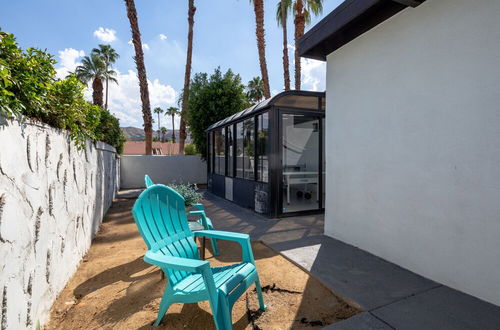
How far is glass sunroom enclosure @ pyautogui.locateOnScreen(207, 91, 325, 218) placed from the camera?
17.0 feet

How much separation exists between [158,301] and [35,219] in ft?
3.92

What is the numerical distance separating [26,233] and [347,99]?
3749 mm

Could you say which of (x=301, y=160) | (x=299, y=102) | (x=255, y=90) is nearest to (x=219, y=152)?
(x=301, y=160)

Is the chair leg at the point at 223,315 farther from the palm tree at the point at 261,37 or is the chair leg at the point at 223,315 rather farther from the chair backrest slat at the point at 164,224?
the palm tree at the point at 261,37

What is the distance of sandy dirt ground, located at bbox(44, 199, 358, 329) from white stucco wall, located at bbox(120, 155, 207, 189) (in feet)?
28.1

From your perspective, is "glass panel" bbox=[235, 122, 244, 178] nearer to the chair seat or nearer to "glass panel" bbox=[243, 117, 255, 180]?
"glass panel" bbox=[243, 117, 255, 180]

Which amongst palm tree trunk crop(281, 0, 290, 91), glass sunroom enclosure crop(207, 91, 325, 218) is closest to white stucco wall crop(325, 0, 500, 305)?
glass sunroom enclosure crop(207, 91, 325, 218)

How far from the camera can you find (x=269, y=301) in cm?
223

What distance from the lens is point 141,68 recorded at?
10773 mm

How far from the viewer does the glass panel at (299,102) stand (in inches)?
201

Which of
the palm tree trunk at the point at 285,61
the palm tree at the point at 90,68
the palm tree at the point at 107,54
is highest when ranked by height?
the palm tree at the point at 107,54

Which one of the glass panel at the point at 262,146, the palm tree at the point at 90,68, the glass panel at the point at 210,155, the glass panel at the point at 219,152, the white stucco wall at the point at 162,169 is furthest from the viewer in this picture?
the palm tree at the point at 90,68

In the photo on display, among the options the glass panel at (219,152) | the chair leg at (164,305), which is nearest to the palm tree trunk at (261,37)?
the glass panel at (219,152)

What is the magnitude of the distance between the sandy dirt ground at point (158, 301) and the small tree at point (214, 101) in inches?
319
